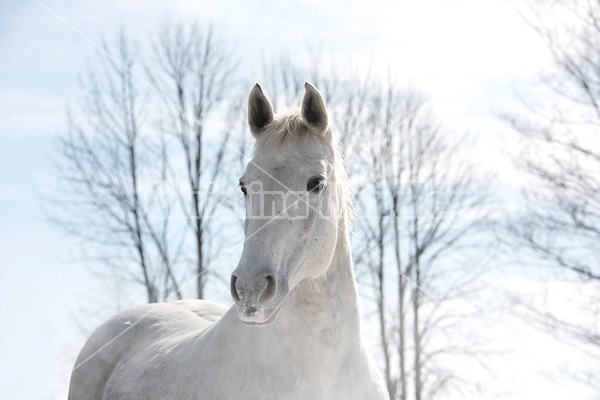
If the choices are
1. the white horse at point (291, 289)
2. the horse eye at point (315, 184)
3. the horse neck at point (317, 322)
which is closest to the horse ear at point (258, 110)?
the white horse at point (291, 289)

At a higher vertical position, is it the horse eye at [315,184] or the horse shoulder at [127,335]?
the horse eye at [315,184]

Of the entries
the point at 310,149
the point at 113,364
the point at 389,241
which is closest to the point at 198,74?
the point at 389,241

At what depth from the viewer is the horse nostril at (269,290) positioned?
11.4 ft

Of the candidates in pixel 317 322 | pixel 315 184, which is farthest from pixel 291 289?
pixel 315 184

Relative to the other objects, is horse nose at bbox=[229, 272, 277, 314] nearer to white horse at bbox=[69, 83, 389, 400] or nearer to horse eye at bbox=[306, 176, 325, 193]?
white horse at bbox=[69, 83, 389, 400]

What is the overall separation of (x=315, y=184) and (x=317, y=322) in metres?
0.86

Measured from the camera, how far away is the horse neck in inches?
155

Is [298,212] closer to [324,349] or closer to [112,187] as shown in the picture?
[324,349]

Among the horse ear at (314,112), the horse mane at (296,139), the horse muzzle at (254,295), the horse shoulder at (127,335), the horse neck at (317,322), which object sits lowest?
the horse shoulder at (127,335)

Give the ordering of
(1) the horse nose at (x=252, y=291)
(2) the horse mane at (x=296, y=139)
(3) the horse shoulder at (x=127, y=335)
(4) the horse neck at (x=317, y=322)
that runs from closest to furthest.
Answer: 1. (1) the horse nose at (x=252, y=291)
2. (4) the horse neck at (x=317, y=322)
3. (2) the horse mane at (x=296, y=139)
4. (3) the horse shoulder at (x=127, y=335)

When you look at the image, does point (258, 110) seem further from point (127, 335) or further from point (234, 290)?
point (127, 335)

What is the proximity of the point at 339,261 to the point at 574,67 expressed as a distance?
839cm

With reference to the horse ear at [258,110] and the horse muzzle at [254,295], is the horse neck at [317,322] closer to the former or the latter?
the horse muzzle at [254,295]

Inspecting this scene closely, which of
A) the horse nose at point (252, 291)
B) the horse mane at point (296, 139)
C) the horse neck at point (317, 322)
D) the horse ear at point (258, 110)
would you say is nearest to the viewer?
the horse nose at point (252, 291)
